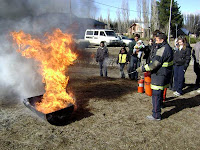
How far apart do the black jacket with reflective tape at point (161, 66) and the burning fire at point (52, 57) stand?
2378 millimetres

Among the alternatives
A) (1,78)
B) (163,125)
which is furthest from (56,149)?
(1,78)

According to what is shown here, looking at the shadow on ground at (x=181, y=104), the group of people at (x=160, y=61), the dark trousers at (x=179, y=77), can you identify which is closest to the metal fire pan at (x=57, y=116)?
the group of people at (x=160, y=61)

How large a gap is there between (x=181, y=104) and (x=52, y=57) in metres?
4.56

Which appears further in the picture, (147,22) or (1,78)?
(147,22)

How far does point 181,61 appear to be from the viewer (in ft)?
20.9

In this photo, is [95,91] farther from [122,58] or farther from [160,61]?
[160,61]

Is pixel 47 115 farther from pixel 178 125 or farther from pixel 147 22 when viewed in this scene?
pixel 147 22

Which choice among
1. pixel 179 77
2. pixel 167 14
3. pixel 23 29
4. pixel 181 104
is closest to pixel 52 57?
pixel 23 29

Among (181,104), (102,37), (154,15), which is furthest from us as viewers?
(154,15)

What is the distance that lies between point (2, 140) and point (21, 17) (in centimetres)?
300

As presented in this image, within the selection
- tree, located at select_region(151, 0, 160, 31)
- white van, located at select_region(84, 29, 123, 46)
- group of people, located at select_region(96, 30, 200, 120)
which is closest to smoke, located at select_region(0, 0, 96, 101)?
group of people, located at select_region(96, 30, 200, 120)

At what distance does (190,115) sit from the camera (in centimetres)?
493

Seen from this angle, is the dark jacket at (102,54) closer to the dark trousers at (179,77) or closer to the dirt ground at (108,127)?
the dirt ground at (108,127)

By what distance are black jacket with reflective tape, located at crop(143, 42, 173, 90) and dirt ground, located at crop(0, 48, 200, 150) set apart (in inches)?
42.8
